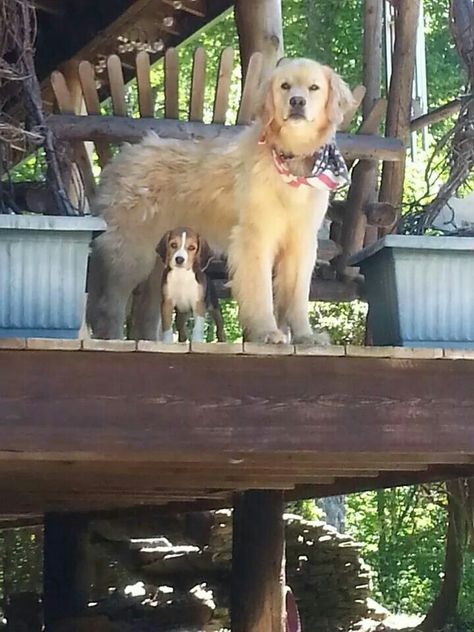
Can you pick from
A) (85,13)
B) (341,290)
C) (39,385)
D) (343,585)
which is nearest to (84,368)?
(39,385)

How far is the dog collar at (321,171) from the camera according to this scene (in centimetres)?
416

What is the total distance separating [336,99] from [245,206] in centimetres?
50

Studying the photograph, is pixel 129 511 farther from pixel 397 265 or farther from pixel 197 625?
pixel 397 265

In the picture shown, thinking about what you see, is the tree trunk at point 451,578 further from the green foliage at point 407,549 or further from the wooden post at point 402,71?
the wooden post at point 402,71

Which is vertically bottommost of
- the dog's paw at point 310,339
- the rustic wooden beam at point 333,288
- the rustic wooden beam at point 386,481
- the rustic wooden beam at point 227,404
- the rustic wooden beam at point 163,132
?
the rustic wooden beam at point 386,481

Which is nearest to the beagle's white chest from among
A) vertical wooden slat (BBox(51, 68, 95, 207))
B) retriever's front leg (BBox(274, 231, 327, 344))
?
retriever's front leg (BBox(274, 231, 327, 344))

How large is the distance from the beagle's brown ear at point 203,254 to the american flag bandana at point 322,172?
43 centimetres

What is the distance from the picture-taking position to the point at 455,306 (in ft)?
13.4

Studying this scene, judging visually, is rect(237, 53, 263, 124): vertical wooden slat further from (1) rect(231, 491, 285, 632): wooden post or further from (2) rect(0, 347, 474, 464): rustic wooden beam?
(1) rect(231, 491, 285, 632): wooden post

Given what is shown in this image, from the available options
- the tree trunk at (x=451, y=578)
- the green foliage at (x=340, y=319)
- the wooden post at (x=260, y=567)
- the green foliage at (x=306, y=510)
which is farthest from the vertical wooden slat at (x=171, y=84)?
the green foliage at (x=306, y=510)

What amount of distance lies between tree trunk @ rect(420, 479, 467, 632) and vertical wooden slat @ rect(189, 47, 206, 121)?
19.4 ft

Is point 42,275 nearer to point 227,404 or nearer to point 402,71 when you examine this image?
point 227,404

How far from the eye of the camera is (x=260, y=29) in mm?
6098

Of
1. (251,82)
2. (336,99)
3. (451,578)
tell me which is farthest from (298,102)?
(451,578)
